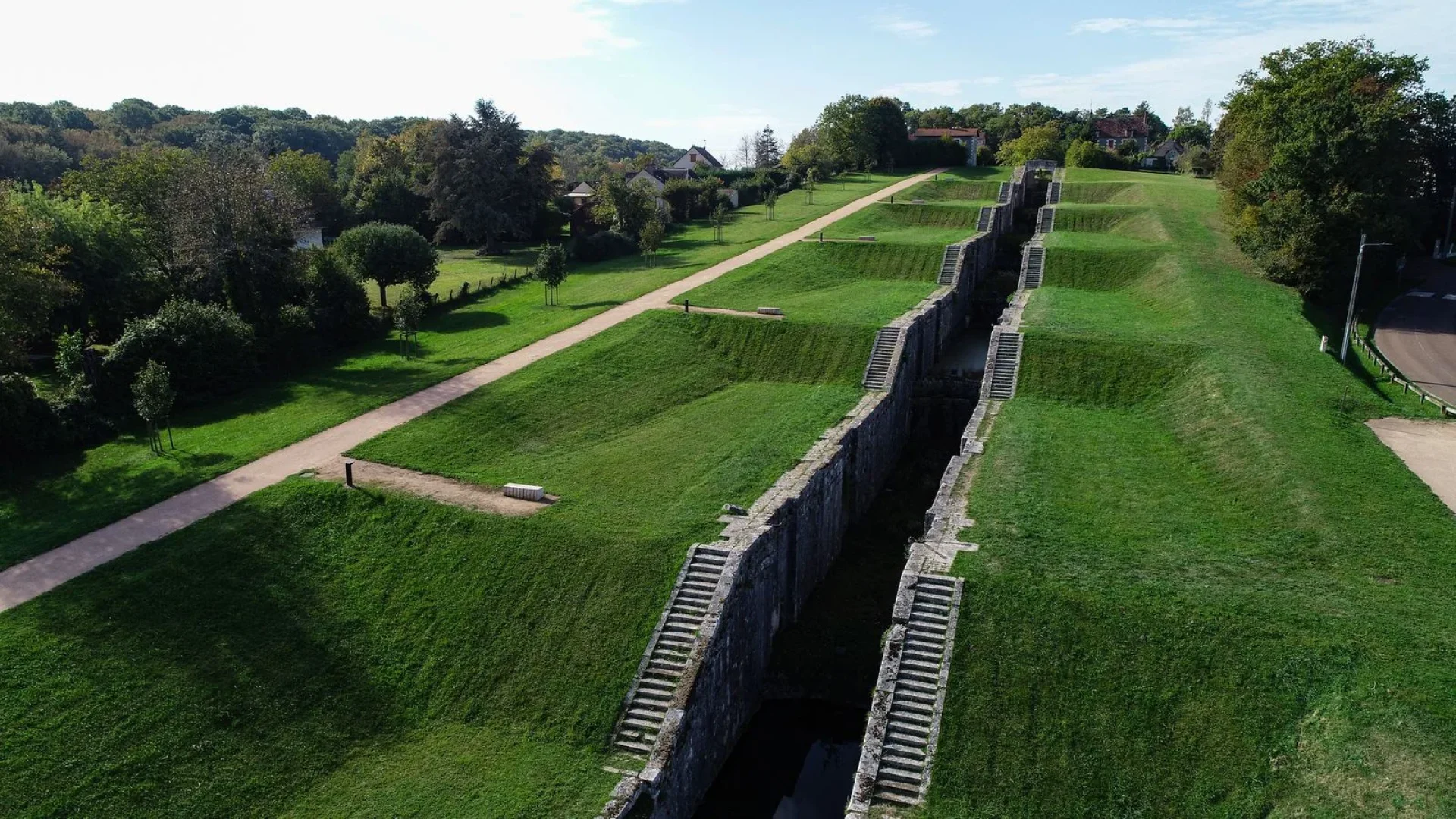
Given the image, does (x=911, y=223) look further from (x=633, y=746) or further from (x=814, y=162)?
(x=633, y=746)

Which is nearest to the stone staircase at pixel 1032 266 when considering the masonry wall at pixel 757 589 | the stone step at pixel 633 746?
the masonry wall at pixel 757 589

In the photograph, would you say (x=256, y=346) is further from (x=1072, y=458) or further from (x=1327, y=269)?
(x=1327, y=269)

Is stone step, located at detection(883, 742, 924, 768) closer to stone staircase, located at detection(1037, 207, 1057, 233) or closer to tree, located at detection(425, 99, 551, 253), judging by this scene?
stone staircase, located at detection(1037, 207, 1057, 233)

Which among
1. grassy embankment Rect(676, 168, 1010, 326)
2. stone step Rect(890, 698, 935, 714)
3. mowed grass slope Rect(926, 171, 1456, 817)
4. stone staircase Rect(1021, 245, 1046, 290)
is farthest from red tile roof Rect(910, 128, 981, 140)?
stone step Rect(890, 698, 935, 714)

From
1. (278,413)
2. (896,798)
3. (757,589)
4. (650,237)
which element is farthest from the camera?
(650,237)

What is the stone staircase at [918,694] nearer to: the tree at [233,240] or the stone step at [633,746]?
the stone step at [633,746]

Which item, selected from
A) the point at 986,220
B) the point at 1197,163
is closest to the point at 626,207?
the point at 986,220
